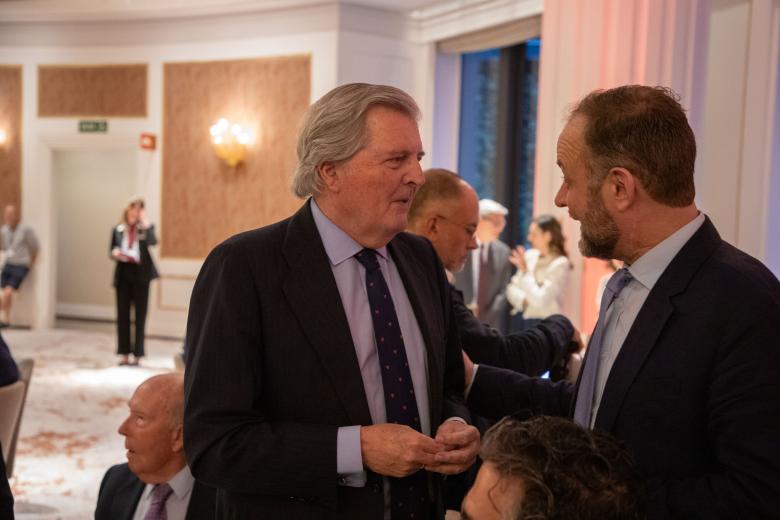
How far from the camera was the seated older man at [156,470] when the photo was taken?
248 centimetres

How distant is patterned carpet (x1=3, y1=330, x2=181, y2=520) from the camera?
5.03m

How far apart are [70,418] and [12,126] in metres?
6.71

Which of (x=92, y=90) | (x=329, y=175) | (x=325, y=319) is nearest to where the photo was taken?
(x=325, y=319)

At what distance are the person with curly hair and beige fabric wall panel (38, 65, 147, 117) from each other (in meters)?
11.0

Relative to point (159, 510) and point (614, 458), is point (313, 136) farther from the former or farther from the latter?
point (159, 510)

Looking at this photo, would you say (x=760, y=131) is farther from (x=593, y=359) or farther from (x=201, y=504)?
(x=201, y=504)

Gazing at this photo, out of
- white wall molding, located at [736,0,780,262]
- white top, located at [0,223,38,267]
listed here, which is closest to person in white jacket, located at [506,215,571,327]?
white wall molding, located at [736,0,780,262]

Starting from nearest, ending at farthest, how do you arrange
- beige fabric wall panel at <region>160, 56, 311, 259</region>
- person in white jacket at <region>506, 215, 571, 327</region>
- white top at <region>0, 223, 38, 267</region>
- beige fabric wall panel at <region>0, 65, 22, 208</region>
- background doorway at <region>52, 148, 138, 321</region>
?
person in white jacket at <region>506, 215, 571, 327</region>
beige fabric wall panel at <region>160, 56, 311, 259</region>
white top at <region>0, 223, 38, 267</region>
beige fabric wall panel at <region>0, 65, 22, 208</region>
background doorway at <region>52, 148, 138, 321</region>

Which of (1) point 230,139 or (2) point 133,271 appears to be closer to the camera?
(2) point 133,271

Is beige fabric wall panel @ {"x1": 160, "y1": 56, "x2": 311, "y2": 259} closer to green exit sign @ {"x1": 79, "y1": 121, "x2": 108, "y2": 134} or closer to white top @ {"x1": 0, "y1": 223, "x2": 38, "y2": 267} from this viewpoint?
green exit sign @ {"x1": 79, "y1": 121, "x2": 108, "y2": 134}

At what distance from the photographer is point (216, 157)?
1100 centimetres

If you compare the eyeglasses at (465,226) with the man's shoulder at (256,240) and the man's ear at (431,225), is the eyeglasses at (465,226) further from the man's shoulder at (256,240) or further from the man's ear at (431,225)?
the man's shoulder at (256,240)

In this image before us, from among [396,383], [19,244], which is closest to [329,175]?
[396,383]

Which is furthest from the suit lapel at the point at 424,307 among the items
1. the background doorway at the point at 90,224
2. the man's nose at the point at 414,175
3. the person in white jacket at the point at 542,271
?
the background doorway at the point at 90,224
